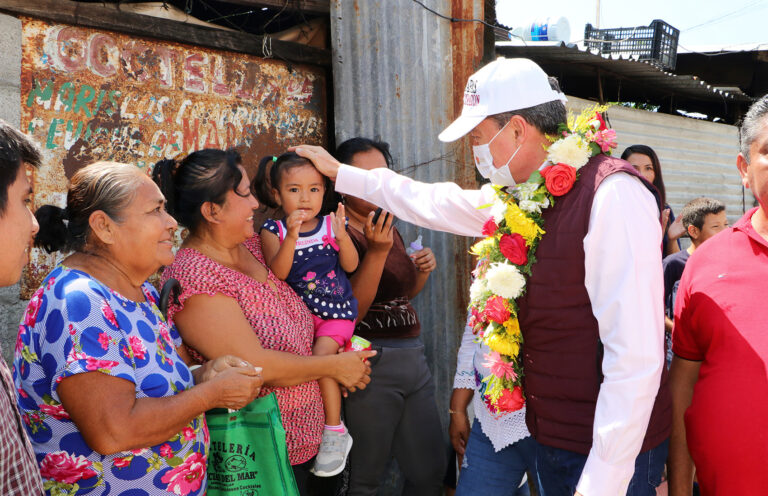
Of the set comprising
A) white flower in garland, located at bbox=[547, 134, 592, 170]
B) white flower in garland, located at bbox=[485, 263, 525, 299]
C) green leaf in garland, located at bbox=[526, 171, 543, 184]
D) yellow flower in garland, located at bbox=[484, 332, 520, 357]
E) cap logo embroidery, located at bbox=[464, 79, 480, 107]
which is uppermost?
cap logo embroidery, located at bbox=[464, 79, 480, 107]

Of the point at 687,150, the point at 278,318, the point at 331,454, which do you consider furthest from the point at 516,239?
the point at 687,150

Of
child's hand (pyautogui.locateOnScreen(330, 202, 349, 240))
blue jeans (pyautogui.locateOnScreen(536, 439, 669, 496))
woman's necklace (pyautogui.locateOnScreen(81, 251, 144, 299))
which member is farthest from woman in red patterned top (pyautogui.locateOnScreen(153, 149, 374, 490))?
blue jeans (pyautogui.locateOnScreen(536, 439, 669, 496))

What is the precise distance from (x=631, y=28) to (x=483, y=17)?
18.3 feet

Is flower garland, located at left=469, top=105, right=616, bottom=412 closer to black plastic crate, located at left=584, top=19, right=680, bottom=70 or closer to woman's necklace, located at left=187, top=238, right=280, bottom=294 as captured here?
woman's necklace, located at left=187, top=238, right=280, bottom=294

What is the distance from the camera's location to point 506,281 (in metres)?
2.29

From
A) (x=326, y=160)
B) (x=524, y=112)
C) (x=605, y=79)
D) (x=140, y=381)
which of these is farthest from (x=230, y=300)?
(x=605, y=79)

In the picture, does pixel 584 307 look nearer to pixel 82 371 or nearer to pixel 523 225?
pixel 523 225

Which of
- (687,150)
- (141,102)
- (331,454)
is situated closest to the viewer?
(331,454)

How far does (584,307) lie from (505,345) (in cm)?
38

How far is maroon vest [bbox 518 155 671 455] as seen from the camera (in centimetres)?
211

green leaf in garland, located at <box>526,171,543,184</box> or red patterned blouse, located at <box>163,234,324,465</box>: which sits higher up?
green leaf in garland, located at <box>526,171,543,184</box>

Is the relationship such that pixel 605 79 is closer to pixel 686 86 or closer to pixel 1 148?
pixel 686 86

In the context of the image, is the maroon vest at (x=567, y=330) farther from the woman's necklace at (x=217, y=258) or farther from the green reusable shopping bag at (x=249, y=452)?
the woman's necklace at (x=217, y=258)

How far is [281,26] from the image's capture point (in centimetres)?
437
